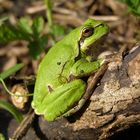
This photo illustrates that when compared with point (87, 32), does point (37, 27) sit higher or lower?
lower

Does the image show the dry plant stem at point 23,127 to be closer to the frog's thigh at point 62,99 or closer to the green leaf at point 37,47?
the frog's thigh at point 62,99

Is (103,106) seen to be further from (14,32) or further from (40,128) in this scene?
(14,32)

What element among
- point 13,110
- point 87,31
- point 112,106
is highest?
point 87,31

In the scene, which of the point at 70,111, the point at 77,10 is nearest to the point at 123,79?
the point at 70,111

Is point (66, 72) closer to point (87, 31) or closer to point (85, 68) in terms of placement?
point (85, 68)

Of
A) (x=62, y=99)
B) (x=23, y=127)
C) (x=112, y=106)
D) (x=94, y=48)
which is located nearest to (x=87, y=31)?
(x=94, y=48)

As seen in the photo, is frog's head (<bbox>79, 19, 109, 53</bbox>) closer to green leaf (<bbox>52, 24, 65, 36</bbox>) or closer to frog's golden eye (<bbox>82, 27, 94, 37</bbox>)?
frog's golden eye (<bbox>82, 27, 94, 37</bbox>)
